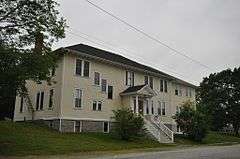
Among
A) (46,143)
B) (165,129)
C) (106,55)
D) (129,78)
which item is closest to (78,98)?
(106,55)

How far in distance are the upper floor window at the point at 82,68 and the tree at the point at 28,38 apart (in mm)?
10307

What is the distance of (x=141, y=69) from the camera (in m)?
40.5

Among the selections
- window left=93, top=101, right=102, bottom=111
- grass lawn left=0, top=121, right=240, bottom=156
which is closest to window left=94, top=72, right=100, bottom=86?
window left=93, top=101, right=102, bottom=111

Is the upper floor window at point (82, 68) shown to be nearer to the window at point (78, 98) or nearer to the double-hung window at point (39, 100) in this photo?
the window at point (78, 98)

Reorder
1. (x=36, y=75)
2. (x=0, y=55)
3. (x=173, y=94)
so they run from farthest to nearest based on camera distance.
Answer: (x=173, y=94)
(x=36, y=75)
(x=0, y=55)

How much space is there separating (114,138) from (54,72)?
29.4 feet

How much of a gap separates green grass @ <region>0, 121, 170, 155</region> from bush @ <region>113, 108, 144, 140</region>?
2.47 ft

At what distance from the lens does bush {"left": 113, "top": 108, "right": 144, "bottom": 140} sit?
30.6 metres

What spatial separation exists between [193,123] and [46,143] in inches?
792

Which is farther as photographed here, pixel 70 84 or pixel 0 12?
pixel 70 84

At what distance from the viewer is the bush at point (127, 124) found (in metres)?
30.6

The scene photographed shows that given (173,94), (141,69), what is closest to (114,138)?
(141,69)

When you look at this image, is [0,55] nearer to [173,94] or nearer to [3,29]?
[3,29]

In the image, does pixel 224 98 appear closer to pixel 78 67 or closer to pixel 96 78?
pixel 96 78
